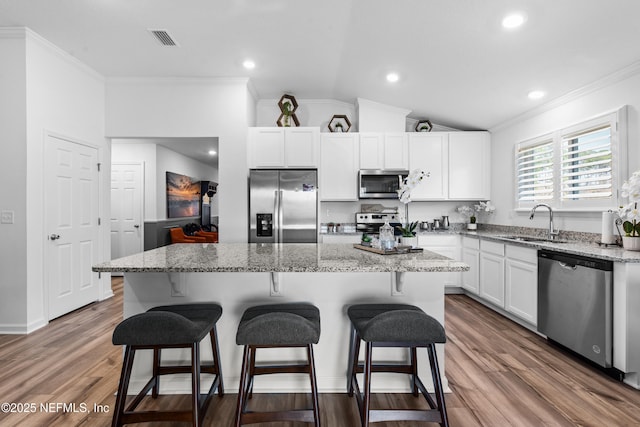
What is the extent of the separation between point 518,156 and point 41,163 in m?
5.36

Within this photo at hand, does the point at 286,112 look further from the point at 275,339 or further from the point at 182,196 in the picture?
the point at 182,196

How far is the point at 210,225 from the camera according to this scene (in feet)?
29.1

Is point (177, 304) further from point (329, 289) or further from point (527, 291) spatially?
point (527, 291)

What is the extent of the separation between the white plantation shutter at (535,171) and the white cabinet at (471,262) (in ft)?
2.60

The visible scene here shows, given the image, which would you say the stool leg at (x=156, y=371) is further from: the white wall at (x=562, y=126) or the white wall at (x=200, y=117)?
the white wall at (x=562, y=126)

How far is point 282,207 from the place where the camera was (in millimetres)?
4047

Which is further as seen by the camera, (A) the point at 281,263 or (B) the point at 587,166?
(B) the point at 587,166

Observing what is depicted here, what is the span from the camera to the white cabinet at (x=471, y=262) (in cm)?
399

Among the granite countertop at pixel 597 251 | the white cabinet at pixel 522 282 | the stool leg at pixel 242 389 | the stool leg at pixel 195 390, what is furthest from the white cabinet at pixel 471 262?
the stool leg at pixel 195 390

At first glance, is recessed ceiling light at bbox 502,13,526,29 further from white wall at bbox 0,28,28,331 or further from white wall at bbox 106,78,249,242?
white wall at bbox 0,28,28,331

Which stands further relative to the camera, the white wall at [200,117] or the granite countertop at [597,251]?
the white wall at [200,117]

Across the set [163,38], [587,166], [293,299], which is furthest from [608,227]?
[163,38]

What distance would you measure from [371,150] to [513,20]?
230 cm

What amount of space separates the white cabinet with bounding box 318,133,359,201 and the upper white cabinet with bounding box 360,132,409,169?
13 cm
